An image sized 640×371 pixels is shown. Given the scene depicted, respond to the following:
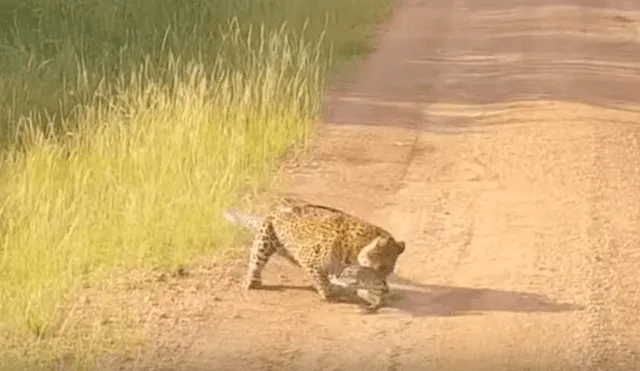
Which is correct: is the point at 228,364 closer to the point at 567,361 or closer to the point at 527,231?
the point at 567,361

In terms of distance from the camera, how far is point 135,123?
9.71 meters

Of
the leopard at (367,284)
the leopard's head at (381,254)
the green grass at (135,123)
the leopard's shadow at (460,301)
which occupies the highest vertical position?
the leopard's head at (381,254)

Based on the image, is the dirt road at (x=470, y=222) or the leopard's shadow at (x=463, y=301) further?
the leopard's shadow at (x=463, y=301)

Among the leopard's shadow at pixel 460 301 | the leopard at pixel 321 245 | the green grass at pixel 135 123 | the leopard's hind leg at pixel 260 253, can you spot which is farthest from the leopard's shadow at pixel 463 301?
the green grass at pixel 135 123

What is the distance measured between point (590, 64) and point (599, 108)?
2.03 m

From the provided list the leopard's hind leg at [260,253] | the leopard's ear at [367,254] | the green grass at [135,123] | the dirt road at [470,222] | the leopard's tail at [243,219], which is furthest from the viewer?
the green grass at [135,123]

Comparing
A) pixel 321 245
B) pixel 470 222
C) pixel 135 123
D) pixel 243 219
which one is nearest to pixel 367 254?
pixel 321 245

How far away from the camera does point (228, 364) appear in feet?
20.1

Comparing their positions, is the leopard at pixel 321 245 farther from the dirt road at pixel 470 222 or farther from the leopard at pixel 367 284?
the dirt road at pixel 470 222

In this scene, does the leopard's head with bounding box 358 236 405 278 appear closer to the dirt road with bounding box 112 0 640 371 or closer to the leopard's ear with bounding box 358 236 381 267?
the leopard's ear with bounding box 358 236 381 267

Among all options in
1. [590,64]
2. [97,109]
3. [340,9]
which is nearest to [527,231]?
A: [97,109]

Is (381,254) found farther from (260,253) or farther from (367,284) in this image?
(260,253)

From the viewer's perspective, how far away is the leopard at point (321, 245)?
22.3 feet

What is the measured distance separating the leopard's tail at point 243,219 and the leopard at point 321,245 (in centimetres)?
19
